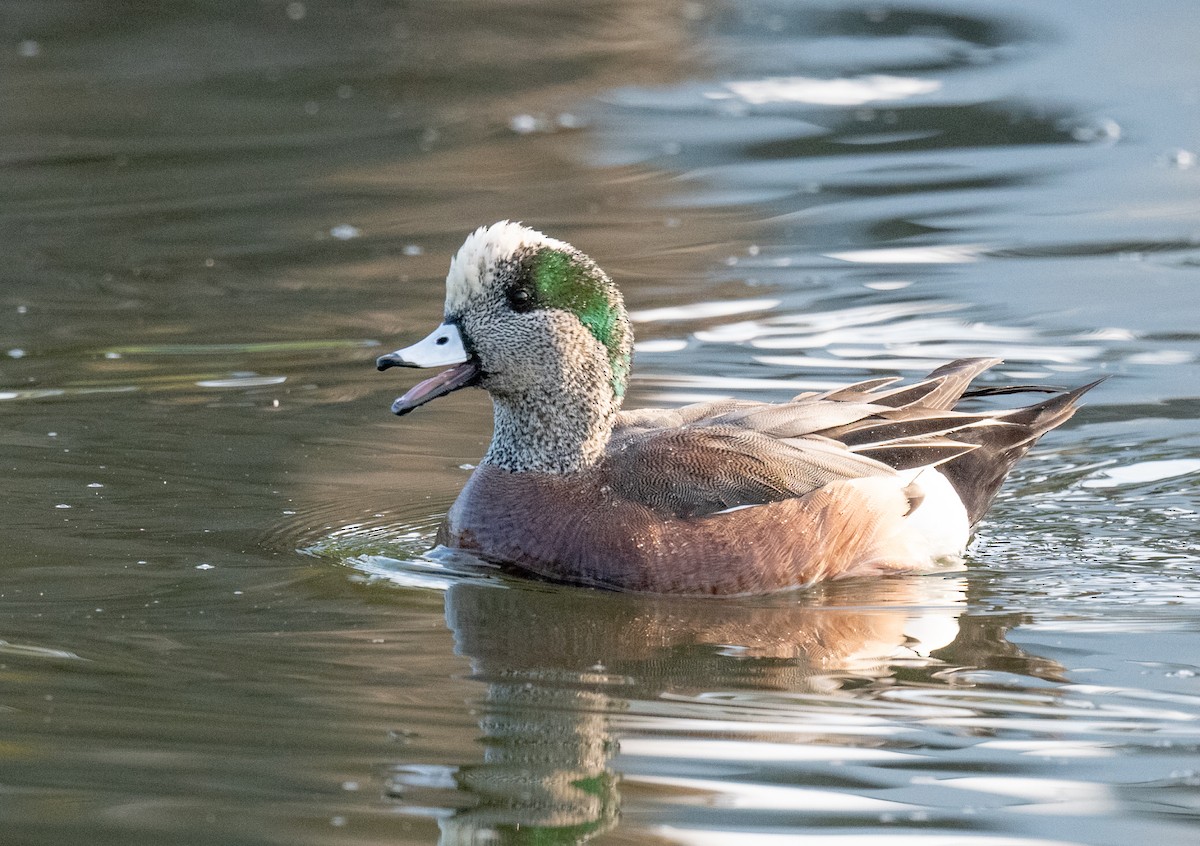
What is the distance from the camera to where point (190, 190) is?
11.0m

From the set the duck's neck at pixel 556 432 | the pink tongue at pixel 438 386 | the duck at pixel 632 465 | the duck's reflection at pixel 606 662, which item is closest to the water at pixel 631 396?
the duck's reflection at pixel 606 662

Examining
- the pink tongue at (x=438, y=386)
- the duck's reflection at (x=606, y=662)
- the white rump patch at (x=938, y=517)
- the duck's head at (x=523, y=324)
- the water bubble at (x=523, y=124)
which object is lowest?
the duck's reflection at (x=606, y=662)

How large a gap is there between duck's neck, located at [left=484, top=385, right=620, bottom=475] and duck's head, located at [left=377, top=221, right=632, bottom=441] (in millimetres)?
14

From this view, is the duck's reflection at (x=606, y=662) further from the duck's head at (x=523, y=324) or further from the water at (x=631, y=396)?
the duck's head at (x=523, y=324)

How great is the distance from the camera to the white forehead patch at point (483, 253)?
226 inches

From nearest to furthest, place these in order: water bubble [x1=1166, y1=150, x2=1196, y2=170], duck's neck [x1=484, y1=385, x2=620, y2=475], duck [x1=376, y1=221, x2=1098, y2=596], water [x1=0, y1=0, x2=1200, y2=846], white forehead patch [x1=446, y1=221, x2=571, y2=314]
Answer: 1. water [x1=0, y1=0, x2=1200, y2=846]
2. duck [x1=376, y1=221, x2=1098, y2=596]
3. white forehead patch [x1=446, y1=221, x2=571, y2=314]
4. duck's neck [x1=484, y1=385, x2=620, y2=475]
5. water bubble [x1=1166, y1=150, x2=1196, y2=170]

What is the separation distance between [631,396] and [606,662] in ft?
8.68

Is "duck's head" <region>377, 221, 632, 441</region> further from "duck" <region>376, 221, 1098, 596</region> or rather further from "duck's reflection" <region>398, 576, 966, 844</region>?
"duck's reflection" <region>398, 576, 966, 844</region>

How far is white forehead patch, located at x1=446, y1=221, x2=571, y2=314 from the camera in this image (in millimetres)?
5734

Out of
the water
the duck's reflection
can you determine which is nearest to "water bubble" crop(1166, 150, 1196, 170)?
the water

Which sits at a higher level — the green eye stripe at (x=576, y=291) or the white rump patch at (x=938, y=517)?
the green eye stripe at (x=576, y=291)

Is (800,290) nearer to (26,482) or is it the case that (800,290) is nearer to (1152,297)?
(1152,297)

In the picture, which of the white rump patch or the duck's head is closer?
the duck's head

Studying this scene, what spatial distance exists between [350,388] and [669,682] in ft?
10.6
